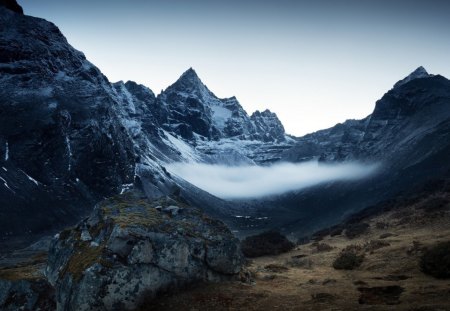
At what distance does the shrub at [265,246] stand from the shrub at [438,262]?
755 inches

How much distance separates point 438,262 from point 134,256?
16072mm

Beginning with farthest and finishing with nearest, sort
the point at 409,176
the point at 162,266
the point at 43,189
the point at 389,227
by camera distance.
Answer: the point at 43,189, the point at 409,176, the point at 389,227, the point at 162,266

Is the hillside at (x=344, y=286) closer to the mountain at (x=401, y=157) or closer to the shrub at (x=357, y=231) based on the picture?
the shrub at (x=357, y=231)

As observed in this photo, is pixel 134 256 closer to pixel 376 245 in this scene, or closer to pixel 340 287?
pixel 340 287

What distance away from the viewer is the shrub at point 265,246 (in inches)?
1551

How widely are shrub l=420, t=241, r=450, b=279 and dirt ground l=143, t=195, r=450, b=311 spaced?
413mm

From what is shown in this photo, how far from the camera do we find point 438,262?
67.3 feet

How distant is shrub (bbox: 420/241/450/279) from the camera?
1980cm

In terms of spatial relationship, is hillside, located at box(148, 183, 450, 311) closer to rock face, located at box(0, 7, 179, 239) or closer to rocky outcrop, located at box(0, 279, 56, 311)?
rocky outcrop, located at box(0, 279, 56, 311)

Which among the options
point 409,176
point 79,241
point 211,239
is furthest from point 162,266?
point 409,176

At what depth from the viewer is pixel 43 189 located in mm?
122250

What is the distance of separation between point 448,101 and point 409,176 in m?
83.1

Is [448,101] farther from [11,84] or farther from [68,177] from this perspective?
[11,84]

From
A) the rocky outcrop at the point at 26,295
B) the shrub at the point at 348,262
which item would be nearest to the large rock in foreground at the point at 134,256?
the rocky outcrop at the point at 26,295
